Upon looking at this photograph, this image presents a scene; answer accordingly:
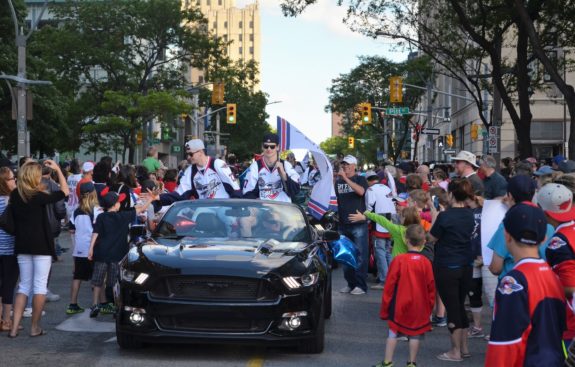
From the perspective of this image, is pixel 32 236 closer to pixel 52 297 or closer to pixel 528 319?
pixel 52 297

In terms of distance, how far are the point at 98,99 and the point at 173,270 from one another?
50.2 metres

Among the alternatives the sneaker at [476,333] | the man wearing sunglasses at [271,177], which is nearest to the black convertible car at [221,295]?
the sneaker at [476,333]

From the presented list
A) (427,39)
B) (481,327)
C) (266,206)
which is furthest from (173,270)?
(427,39)

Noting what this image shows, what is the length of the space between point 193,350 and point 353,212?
5.45 m

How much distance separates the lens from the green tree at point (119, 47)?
53594 millimetres

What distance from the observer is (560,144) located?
53719 mm

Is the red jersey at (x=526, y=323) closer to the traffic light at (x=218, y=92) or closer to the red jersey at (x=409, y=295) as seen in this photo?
the red jersey at (x=409, y=295)

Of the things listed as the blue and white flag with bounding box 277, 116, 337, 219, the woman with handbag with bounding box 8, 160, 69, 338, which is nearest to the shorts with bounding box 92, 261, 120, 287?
the woman with handbag with bounding box 8, 160, 69, 338

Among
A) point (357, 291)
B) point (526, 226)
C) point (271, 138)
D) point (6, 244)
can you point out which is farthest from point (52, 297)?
point (526, 226)

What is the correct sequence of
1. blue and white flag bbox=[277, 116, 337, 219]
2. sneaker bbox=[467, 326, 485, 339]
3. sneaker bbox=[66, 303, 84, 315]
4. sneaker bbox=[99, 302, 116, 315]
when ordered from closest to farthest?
1. sneaker bbox=[467, 326, 485, 339]
2. sneaker bbox=[99, 302, 116, 315]
3. sneaker bbox=[66, 303, 84, 315]
4. blue and white flag bbox=[277, 116, 337, 219]

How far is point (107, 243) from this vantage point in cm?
1052

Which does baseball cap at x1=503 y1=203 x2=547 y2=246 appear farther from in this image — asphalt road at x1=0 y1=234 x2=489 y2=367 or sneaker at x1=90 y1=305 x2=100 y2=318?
sneaker at x1=90 y1=305 x2=100 y2=318

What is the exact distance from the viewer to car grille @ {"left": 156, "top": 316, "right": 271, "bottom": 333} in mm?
7922

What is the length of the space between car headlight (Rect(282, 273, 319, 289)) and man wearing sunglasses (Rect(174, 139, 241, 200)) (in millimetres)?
3794
